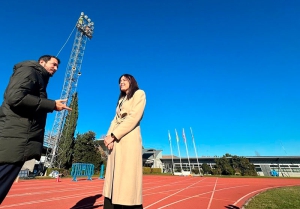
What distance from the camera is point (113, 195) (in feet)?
5.41

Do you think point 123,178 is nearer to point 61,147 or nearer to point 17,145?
point 17,145

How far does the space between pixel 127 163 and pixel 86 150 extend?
25.9m

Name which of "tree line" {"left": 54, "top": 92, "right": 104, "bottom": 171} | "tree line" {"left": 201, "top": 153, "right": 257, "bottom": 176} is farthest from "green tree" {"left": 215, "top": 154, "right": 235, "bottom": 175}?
"tree line" {"left": 54, "top": 92, "right": 104, "bottom": 171}

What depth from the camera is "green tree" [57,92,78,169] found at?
78.5 feet

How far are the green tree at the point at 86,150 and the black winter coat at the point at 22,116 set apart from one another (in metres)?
25.4

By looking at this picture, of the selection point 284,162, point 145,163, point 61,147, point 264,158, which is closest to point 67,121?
point 61,147

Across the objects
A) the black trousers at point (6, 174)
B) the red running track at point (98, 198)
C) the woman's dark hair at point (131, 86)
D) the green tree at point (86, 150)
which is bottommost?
the red running track at point (98, 198)

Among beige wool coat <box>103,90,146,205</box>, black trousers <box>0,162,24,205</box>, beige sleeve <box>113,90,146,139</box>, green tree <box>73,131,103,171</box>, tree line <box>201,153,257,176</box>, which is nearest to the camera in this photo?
black trousers <box>0,162,24,205</box>

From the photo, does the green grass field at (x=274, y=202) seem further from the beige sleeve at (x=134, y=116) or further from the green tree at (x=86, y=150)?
the green tree at (x=86, y=150)

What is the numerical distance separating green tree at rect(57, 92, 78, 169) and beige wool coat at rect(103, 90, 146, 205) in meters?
25.4

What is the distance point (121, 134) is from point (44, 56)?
1406 mm

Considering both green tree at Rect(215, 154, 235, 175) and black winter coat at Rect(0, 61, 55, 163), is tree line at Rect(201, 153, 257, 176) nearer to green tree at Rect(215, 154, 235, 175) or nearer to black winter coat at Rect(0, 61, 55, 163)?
green tree at Rect(215, 154, 235, 175)

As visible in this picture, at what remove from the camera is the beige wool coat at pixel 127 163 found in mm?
1630

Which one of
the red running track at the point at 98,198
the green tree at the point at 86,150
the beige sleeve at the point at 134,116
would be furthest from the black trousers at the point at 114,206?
the green tree at the point at 86,150
